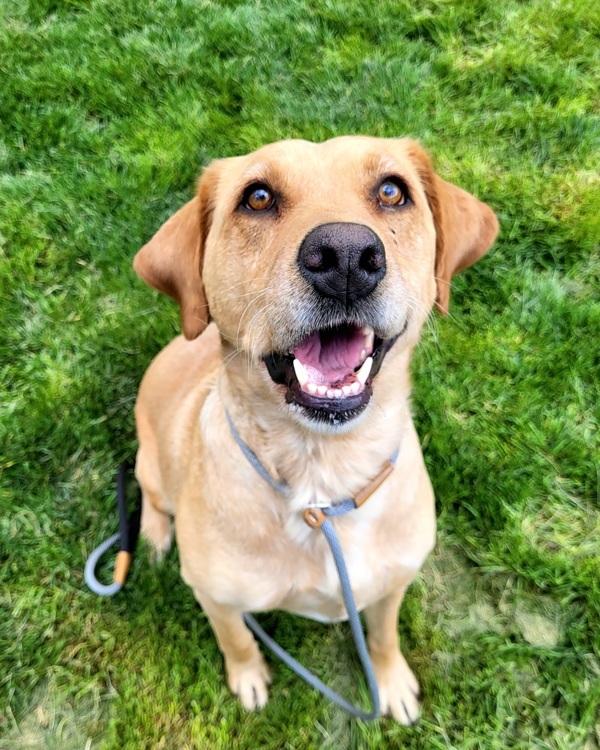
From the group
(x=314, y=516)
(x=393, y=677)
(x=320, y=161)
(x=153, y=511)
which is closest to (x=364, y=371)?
(x=314, y=516)

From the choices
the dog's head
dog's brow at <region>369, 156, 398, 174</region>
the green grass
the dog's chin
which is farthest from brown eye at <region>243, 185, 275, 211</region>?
the green grass

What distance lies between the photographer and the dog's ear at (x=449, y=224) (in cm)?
244

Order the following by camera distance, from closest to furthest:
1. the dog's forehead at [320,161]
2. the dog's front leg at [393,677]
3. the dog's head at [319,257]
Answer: the dog's head at [319,257] < the dog's forehead at [320,161] < the dog's front leg at [393,677]

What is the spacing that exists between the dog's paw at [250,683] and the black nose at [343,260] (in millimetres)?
1997

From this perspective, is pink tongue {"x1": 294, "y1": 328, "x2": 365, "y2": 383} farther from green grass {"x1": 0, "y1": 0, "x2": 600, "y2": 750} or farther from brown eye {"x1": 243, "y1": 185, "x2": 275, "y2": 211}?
green grass {"x1": 0, "y1": 0, "x2": 600, "y2": 750}

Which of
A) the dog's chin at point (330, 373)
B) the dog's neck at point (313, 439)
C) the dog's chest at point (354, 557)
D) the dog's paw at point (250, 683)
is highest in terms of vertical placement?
the dog's chin at point (330, 373)

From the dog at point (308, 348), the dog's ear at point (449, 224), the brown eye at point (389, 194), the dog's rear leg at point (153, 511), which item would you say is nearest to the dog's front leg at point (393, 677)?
the dog at point (308, 348)

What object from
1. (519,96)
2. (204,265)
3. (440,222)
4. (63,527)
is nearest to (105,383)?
(63,527)

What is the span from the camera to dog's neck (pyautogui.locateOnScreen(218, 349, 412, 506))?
2.19 m

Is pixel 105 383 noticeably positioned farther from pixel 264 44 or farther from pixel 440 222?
pixel 264 44

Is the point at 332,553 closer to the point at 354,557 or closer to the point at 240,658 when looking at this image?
the point at 354,557

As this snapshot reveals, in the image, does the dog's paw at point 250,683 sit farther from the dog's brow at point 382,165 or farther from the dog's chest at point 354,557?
the dog's brow at point 382,165

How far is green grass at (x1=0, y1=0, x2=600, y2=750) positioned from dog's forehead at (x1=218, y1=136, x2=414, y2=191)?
4.68 feet

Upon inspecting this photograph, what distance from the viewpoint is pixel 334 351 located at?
6.91 feet
